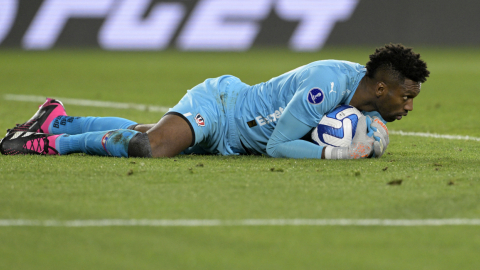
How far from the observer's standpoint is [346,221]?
3.06m

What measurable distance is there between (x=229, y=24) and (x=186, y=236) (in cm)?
1921

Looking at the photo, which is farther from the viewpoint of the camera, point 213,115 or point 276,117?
point 213,115

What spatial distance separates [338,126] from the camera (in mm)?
4773

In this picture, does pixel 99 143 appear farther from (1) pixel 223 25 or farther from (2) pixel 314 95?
(1) pixel 223 25

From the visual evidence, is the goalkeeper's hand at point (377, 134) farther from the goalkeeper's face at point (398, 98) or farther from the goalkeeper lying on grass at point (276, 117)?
the goalkeeper's face at point (398, 98)

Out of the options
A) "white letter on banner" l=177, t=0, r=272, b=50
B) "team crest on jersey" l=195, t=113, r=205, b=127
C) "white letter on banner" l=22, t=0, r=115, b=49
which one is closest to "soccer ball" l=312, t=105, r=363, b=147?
"team crest on jersey" l=195, t=113, r=205, b=127

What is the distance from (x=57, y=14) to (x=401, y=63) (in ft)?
59.7

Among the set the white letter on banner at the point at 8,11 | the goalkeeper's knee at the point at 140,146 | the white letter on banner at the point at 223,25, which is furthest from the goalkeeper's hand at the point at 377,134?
the white letter on banner at the point at 8,11

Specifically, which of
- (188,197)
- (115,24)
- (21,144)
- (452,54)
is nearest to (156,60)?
(115,24)

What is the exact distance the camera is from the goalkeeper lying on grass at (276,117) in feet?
15.3

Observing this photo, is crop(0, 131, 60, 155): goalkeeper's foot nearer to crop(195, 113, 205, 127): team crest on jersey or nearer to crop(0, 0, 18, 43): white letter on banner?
crop(195, 113, 205, 127): team crest on jersey

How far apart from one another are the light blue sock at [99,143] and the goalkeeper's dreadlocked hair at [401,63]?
1.94 m

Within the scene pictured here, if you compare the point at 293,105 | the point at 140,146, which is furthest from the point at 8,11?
the point at 293,105

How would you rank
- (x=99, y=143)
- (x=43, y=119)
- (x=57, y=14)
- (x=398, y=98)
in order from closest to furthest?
1. (x=398, y=98)
2. (x=99, y=143)
3. (x=43, y=119)
4. (x=57, y=14)
